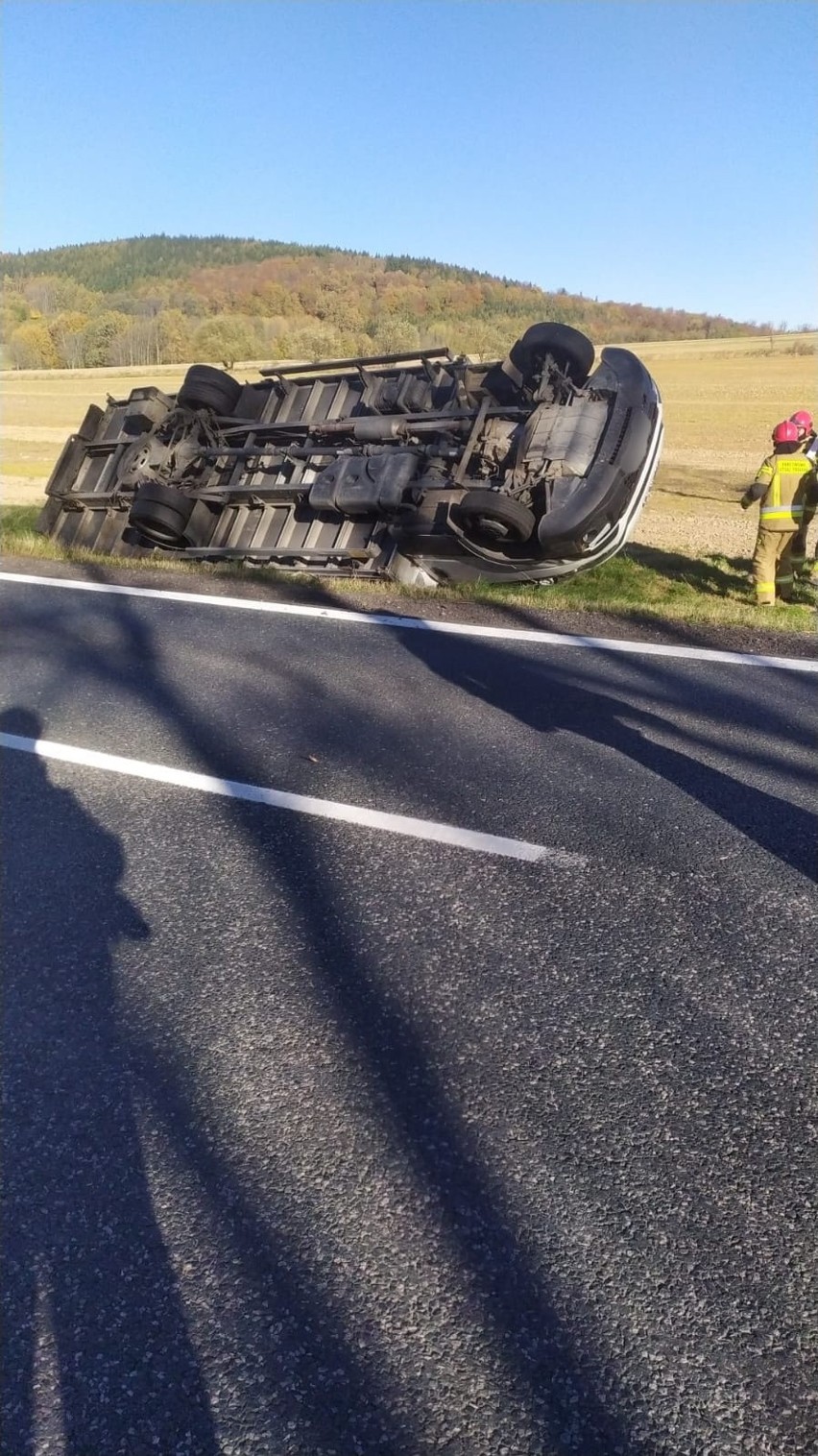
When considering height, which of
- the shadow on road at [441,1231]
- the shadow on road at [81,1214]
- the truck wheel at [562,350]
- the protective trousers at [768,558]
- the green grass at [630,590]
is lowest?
the shadow on road at [81,1214]

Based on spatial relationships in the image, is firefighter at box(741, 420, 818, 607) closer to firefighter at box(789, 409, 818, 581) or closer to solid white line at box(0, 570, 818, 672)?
firefighter at box(789, 409, 818, 581)

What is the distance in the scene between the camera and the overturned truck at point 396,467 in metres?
7.59

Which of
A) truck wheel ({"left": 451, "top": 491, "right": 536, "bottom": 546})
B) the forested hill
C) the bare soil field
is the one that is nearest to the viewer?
truck wheel ({"left": 451, "top": 491, "right": 536, "bottom": 546})

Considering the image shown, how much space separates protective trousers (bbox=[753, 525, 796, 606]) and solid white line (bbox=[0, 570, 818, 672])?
1848 millimetres

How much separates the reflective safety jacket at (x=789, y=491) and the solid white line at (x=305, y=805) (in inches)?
205

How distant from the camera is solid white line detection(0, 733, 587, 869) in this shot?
3864 mm

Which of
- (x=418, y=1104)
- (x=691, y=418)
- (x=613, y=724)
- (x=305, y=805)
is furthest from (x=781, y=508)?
(x=691, y=418)

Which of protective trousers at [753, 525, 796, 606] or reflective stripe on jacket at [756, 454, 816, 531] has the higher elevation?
reflective stripe on jacket at [756, 454, 816, 531]

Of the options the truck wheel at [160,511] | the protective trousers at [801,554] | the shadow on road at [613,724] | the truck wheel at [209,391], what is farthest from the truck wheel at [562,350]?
the truck wheel at [160,511]

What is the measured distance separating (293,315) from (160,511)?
50824mm

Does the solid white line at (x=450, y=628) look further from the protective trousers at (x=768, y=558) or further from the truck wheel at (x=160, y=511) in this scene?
the protective trousers at (x=768, y=558)

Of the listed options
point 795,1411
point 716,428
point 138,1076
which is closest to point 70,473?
point 138,1076

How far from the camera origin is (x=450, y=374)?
9094 millimetres

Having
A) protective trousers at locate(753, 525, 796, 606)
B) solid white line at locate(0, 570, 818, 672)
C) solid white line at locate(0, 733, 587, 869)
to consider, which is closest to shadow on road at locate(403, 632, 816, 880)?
solid white line at locate(0, 570, 818, 672)
